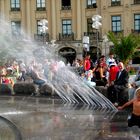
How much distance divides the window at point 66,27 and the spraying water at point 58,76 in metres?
44.4

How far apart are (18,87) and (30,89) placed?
3.67 ft

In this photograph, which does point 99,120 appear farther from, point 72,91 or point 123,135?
point 72,91

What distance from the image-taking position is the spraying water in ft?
60.1

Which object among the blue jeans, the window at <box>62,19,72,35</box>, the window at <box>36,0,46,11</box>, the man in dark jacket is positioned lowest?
the blue jeans

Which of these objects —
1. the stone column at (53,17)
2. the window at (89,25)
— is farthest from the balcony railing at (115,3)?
the stone column at (53,17)

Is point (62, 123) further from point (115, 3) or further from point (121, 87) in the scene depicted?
point (115, 3)

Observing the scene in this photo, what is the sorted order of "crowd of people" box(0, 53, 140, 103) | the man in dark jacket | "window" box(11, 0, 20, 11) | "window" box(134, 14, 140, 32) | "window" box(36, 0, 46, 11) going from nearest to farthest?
the man in dark jacket < "crowd of people" box(0, 53, 140, 103) < "window" box(134, 14, 140, 32) < "window" box(36, 0, 46, 11) < "window" box(11, 0, 20, 11)

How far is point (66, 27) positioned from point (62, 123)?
5564cm

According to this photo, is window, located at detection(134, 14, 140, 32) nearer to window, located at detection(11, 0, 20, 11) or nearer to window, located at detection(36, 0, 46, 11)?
window, located at detection(36, 0, 46, 11)

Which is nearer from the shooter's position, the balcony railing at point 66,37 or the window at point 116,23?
the window at point 116,23

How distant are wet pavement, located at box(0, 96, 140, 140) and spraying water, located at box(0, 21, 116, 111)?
0.71 metres

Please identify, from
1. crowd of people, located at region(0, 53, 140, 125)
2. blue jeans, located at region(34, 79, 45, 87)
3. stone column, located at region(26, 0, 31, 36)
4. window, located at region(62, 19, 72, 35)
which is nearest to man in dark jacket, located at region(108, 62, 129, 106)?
crowd of people, located at region(0, 53, 140, 125)

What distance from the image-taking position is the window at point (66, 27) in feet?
222

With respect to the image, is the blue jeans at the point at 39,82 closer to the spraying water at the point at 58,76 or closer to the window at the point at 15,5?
the spraying water at the point at 58,76
